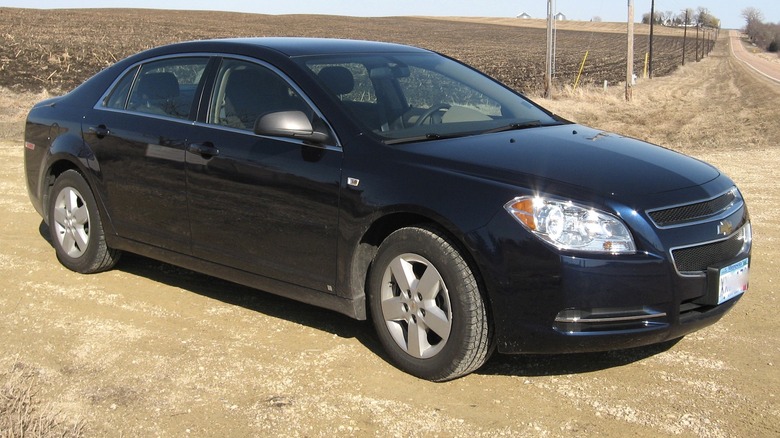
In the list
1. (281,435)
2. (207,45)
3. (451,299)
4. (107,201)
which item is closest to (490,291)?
(451,299)

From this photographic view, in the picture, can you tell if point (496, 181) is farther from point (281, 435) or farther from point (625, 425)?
point (281, 435)

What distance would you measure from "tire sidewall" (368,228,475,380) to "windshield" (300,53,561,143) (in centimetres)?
59

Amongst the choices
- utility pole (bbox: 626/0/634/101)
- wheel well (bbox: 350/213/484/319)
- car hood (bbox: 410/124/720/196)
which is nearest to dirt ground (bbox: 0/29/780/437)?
wheel well (bbox: 350/213/484/319)

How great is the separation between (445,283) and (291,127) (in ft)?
3.82

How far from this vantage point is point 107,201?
19.5ft

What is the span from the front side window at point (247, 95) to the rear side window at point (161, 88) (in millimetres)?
236

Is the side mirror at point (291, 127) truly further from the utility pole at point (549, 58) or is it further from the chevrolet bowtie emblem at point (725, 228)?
the utility pole at point (549, 58)

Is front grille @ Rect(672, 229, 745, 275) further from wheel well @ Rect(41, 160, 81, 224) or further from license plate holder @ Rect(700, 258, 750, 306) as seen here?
wheel well @ Rect(41, 160, 81, 224)

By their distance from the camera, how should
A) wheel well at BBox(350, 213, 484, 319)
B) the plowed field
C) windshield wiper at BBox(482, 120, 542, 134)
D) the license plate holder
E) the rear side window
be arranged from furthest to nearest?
the plowed field < the rear side window < windshield wiper at BBox(482, 120, 542, 134) < wheel well at BBox(350, 213, 484, 319) < the license plate holder

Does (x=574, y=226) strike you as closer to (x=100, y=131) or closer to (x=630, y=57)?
(x=100, y=131)

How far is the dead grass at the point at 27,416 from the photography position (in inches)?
138

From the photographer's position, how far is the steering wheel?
194 inches

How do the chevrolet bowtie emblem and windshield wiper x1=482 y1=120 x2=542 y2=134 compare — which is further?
windshield wiper x1=482 y1=120 x2=542 y2=134

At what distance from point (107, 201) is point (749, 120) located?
17.3m
